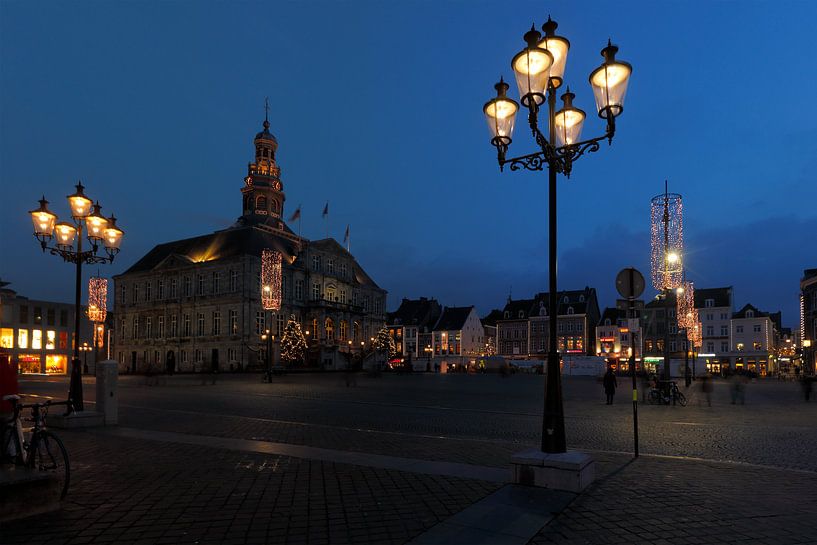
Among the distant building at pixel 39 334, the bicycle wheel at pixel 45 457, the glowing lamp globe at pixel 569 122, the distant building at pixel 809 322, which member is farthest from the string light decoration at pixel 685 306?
the distant building at pixel 39 334

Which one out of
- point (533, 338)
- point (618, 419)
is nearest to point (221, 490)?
point (618, 419)

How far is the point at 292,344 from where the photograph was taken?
66.3m

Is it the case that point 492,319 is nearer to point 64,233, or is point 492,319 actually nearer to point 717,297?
point 717,297

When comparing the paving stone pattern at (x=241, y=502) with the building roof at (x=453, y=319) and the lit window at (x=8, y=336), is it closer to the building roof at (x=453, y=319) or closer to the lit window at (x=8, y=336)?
the lit window at (x=8, y=336)

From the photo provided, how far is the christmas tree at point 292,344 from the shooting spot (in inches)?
2594

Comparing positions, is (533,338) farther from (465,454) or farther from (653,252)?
(465,454)

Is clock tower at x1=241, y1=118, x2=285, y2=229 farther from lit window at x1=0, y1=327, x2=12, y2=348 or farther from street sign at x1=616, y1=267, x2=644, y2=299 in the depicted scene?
street sign at x1=616, y1=267, x2=644, y2=299

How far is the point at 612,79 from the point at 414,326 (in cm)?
9886

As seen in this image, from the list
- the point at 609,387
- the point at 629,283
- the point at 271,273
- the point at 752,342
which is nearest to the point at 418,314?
the point at 752,342

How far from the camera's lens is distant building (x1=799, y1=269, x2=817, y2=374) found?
215ft

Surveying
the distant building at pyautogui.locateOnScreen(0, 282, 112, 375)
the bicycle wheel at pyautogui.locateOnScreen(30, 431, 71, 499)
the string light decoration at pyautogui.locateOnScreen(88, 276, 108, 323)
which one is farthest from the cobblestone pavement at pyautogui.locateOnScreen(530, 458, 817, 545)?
the distant building at pyautogui.locateOnScreen(0, 282, 112, 375)

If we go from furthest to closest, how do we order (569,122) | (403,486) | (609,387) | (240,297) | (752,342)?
(752,342), (240,297), (609,387), (569,122), (403,486)

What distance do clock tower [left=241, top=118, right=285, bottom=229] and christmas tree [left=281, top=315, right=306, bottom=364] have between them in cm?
2208

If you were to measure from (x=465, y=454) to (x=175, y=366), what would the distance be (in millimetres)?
74329
